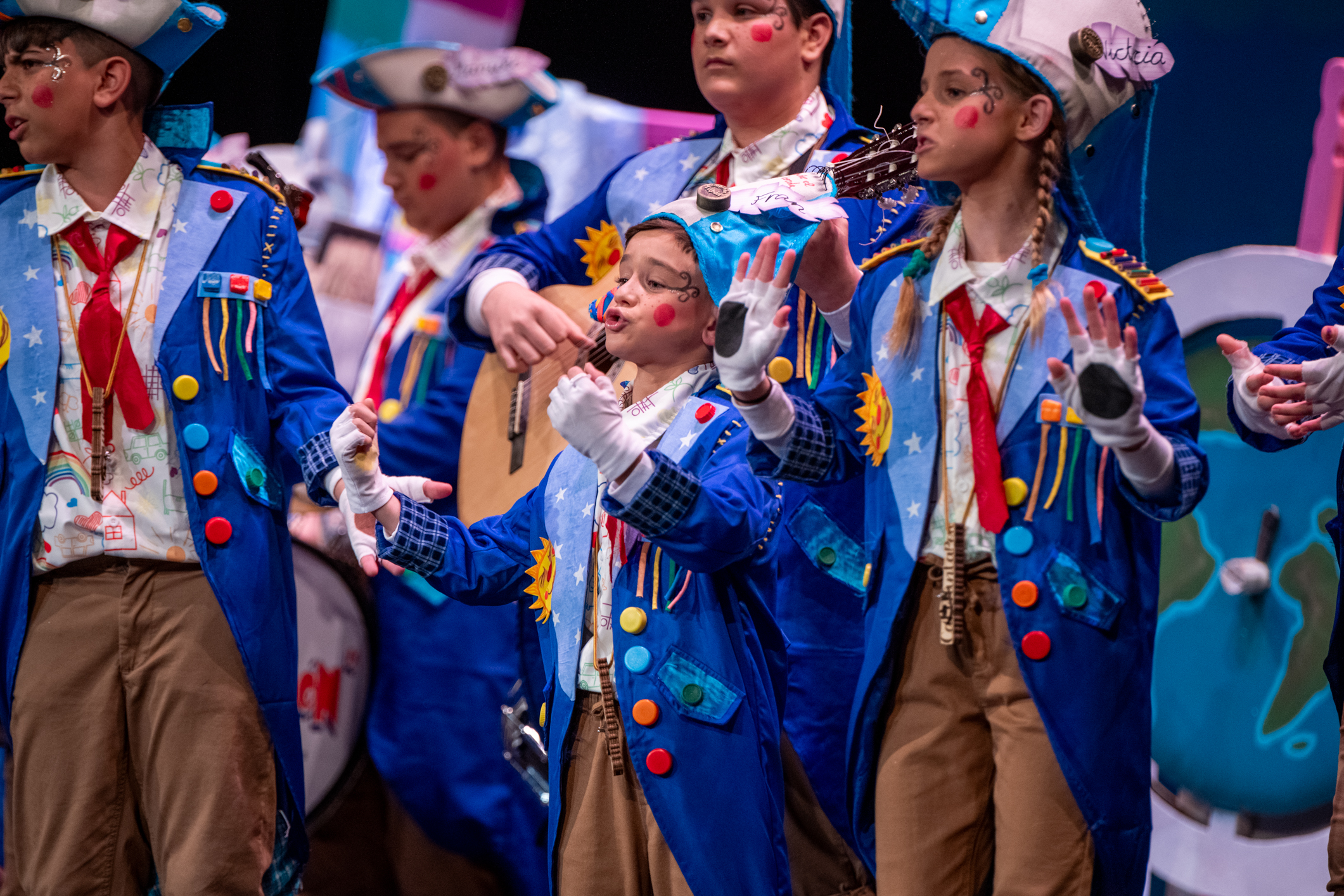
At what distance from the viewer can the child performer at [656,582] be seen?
224 cm

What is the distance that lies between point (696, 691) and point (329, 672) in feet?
5.61

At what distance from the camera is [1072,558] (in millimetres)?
2256

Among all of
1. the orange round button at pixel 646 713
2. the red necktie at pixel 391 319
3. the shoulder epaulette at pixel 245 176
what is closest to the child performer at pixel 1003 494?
the orange round button at pixel 646 713

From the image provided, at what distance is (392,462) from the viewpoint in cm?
381

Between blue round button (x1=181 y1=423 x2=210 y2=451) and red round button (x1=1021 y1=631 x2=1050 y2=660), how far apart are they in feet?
4.92

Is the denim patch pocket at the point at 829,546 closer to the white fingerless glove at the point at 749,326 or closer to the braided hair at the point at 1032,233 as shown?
the braided hair at the point at 1032,233

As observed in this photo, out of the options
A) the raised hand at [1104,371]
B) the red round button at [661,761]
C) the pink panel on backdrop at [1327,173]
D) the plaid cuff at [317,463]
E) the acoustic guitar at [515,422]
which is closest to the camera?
the raised hand at [1104,371]

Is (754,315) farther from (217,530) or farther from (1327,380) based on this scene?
(217,530)

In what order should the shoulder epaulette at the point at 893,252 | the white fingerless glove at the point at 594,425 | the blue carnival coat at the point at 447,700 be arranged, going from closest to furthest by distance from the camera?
the white fingerless glove at the point at 594,425 < the shoulder epaulette at the point at 893,252 < the blue carnival coat at the point at 447,700

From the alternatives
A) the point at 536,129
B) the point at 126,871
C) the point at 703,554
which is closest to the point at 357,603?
the point at 126,871

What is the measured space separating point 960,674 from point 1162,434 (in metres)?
0.48

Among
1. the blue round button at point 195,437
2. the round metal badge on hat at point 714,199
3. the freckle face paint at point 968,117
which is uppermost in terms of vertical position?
the freckle face paint at point 968,117

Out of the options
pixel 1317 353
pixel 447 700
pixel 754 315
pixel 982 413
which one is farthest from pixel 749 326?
pixel 447 700

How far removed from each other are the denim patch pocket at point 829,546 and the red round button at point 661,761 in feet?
1.85
